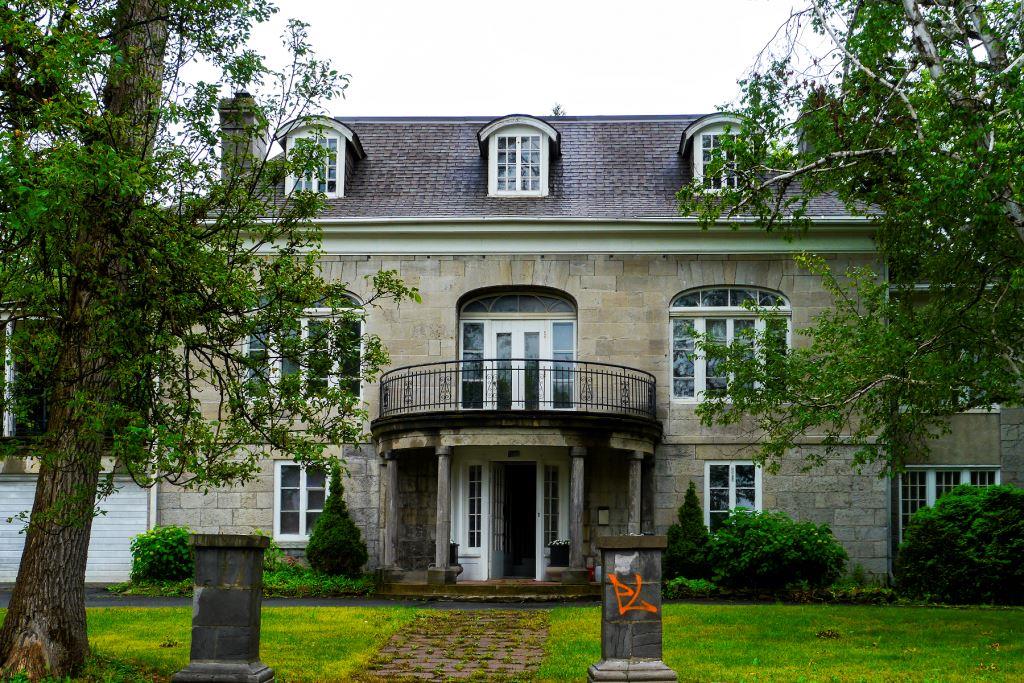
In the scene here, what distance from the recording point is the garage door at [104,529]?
23.4 metres

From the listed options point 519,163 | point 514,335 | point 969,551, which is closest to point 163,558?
point 514,335

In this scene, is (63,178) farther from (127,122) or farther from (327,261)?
(327,261)

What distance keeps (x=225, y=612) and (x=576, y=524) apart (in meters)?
10.7

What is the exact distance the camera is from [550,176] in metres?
25.3

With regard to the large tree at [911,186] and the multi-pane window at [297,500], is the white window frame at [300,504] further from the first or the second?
the large tree at [911,186]

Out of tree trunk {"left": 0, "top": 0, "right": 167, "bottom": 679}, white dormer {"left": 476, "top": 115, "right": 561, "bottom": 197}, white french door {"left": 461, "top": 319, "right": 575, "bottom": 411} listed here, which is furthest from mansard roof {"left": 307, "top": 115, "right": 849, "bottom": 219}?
tree trunk {"left": 0, "top": 0, "right": 167, "bottom": 679}

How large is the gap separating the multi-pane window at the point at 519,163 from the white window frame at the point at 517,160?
0.14 feet

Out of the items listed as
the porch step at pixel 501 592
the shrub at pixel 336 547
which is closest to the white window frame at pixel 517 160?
the shrub at pixel 336 547

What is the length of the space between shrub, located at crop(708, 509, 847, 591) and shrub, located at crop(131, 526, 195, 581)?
9685mm

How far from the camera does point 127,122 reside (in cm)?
1150

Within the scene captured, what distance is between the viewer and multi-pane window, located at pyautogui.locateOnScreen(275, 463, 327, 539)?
76.2 ft

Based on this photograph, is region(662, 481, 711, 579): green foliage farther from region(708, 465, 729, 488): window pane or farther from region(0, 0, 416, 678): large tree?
region(0, 0, 416, 678): large tree

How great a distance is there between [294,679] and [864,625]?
8.18m

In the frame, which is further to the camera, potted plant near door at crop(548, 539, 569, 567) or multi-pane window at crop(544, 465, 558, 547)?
multi-pane window at crop(544, 465, 558, 547)
